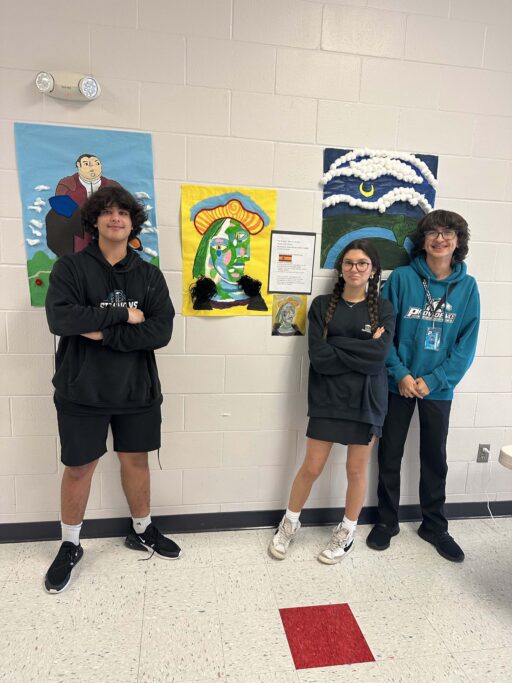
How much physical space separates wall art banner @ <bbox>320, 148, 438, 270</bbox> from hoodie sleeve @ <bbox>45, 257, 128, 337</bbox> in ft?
3.42

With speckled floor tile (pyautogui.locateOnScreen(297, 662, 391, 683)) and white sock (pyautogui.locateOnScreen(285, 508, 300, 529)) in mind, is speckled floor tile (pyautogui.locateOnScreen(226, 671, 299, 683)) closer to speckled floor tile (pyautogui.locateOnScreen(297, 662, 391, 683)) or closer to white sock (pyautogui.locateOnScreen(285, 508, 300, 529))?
speckled floor tile (pyautogui.locateOnScreen(297, 662, 391, 683))

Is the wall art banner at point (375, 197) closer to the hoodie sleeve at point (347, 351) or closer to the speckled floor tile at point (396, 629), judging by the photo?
the hoodie sleeve at point (347, 351)

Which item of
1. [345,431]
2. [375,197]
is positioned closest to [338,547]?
[345,431]

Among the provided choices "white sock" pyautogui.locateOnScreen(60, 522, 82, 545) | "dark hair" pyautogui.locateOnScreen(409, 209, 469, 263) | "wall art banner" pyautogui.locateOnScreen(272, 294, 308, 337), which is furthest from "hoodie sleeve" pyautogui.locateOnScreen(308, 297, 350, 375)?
"white sock" pyautogui.locateOnScreen(60, 522, 82, 545)

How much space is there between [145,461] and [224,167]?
1.40 metres

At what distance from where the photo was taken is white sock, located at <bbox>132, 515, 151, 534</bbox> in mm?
2191

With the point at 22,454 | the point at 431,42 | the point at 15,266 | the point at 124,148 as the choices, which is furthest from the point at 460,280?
the point at 22,454

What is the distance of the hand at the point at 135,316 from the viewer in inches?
72.3

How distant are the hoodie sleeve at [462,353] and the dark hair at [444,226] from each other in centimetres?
17

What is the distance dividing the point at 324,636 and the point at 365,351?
1.12m

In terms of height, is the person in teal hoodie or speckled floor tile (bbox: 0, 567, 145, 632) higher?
the person in teal hoodie

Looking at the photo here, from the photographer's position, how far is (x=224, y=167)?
209 cm

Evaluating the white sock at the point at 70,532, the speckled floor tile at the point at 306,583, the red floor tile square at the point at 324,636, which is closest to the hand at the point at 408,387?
the speckled floor tile at the point at 306,583

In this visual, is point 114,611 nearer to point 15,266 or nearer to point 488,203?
point 15,266
